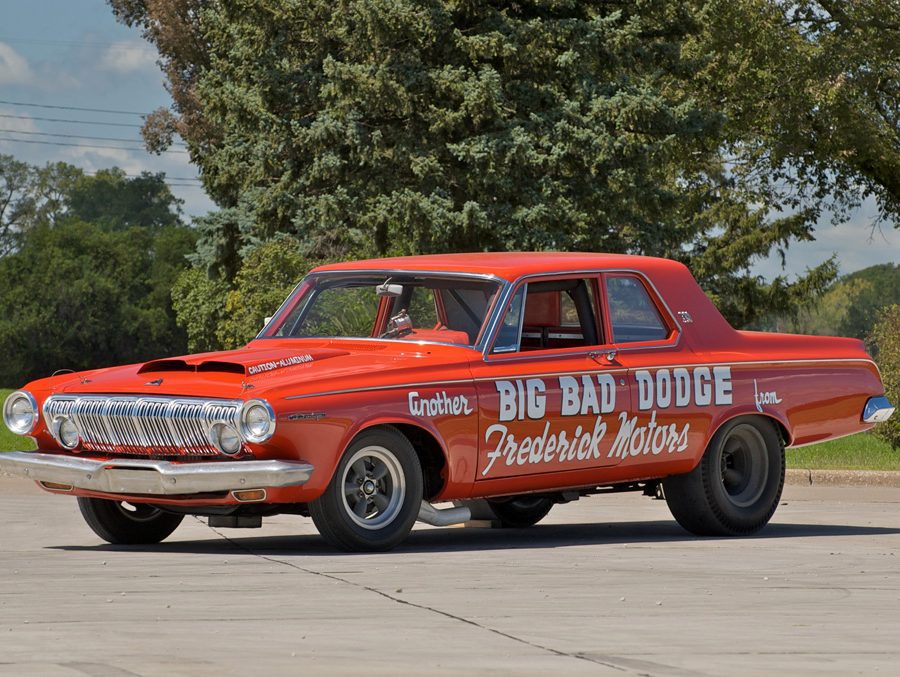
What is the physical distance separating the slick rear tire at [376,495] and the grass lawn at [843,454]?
29.6 ft

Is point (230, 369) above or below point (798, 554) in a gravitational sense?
above

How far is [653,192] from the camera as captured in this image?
33.7m

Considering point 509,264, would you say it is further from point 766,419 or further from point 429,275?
point 766,419

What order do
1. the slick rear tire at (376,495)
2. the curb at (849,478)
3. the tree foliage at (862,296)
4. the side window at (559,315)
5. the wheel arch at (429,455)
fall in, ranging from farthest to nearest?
the tree foliage at (862,296) < the curb at (849,478) < the side window at (559,315) < the wheel arch at (429,455) < the slick rear tire at (376,495)

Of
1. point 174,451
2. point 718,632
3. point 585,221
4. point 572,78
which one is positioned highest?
point 572,78

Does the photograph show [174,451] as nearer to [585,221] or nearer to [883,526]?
[883,526]

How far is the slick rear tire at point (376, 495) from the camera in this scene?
9.59 meters

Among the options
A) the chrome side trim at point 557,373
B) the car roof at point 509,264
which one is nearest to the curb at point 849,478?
the chrome side trim at point 557,373

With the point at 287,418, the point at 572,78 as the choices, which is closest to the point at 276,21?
the point at 572,78

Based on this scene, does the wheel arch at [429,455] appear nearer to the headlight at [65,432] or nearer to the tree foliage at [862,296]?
the headlight at [65,432]

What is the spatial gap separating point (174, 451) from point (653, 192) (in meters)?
25.0

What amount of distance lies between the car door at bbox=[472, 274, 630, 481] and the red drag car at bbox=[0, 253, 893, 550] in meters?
0.01

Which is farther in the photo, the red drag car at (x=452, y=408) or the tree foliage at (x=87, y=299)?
the tree foliage at (x=87, y=299)

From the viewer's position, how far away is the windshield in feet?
34.6
